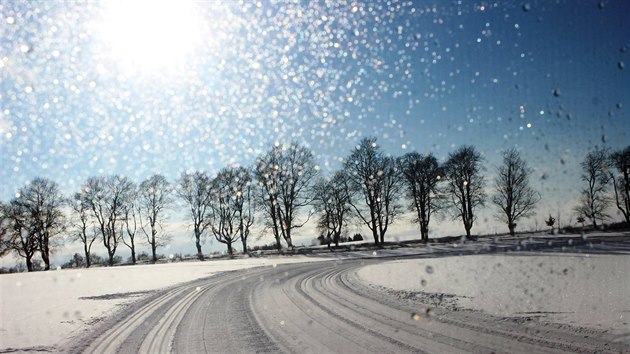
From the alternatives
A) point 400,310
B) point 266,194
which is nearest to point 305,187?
point 266,194

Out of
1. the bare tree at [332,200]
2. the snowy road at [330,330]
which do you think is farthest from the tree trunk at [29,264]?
the snowy road at [330,330]

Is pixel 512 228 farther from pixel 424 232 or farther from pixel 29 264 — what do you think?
pixel 29 264

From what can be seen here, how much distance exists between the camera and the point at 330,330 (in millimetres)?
7863

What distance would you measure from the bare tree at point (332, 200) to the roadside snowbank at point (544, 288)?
3053 cm

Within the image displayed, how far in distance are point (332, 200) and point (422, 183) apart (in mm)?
10657

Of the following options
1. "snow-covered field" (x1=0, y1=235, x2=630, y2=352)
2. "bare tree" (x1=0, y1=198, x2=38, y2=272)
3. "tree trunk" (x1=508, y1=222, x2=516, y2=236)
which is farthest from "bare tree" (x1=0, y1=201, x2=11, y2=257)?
"tree trunk" (x1=508, y1=222, x2=516, y2=236)

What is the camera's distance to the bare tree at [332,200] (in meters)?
48.1

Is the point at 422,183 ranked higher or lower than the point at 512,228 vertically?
higher

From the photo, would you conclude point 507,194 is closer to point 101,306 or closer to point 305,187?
point 305,187

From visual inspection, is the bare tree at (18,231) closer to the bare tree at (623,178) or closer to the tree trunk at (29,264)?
the tree trunk at (29,264)

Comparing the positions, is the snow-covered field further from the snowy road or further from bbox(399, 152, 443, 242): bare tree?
bbox(399, 152, 443, 242): bare tree

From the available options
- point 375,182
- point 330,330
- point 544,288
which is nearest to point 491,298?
point 544,288

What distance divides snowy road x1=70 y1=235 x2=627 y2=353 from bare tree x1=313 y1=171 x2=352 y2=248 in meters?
35.8

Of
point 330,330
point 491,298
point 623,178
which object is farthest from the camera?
point 623,178
